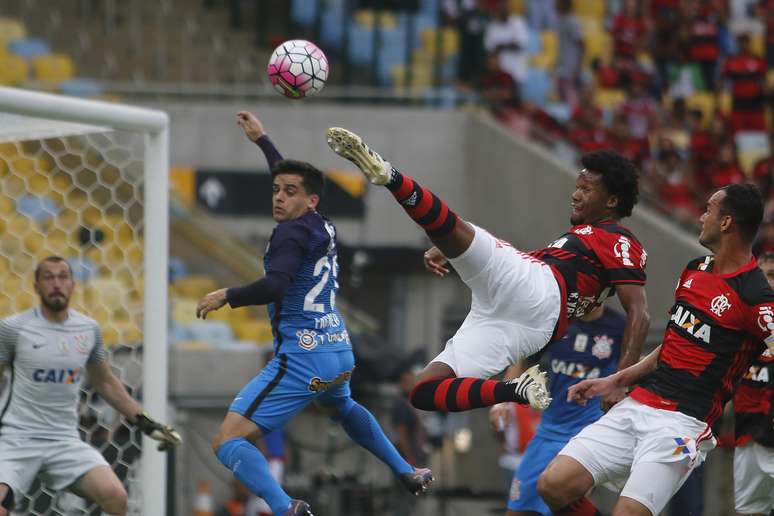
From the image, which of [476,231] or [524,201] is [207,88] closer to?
[524,201]

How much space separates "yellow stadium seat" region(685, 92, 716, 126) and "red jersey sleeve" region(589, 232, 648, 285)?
1238 centimetres

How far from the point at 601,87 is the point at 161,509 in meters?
12.1

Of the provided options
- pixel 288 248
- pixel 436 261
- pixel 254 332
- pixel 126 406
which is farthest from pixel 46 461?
pixel 254 332

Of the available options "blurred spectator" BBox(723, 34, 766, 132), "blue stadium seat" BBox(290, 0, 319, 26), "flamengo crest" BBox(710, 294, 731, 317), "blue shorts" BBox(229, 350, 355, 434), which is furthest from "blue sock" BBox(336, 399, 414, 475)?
"blurred spectator" BBox(723, 34, 766, 132)

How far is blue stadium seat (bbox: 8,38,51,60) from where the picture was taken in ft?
55.5

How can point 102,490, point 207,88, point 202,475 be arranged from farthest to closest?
point 207,88
point 202,475
point 102,490

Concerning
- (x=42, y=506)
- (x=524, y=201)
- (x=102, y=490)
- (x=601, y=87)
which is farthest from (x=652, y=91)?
(x=102, y=490)

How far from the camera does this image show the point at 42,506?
10.8 m

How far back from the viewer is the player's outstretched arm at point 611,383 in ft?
22.9

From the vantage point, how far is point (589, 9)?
21156 mm

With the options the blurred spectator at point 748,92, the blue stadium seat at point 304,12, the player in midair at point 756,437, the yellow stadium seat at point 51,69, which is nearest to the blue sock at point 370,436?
the player in midair at point 756,437

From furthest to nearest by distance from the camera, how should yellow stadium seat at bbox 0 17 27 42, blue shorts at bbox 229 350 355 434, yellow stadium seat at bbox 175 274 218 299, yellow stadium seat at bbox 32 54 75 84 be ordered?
yellow stadium seat at bbox 0 17 27 42 < yellow stadium seat at bbox 32 54 75 84 < yellow stadium seat at bbox 175 274 218 299 < blue shorts at bbox 229 350 355 434

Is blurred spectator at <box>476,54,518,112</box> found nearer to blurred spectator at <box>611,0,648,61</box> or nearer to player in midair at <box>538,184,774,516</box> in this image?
blurred spectator at <box>611,0,648,61</box>

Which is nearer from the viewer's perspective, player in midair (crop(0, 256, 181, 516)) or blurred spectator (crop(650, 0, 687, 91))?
player in midair (crop(0, 256, 181, 516))
